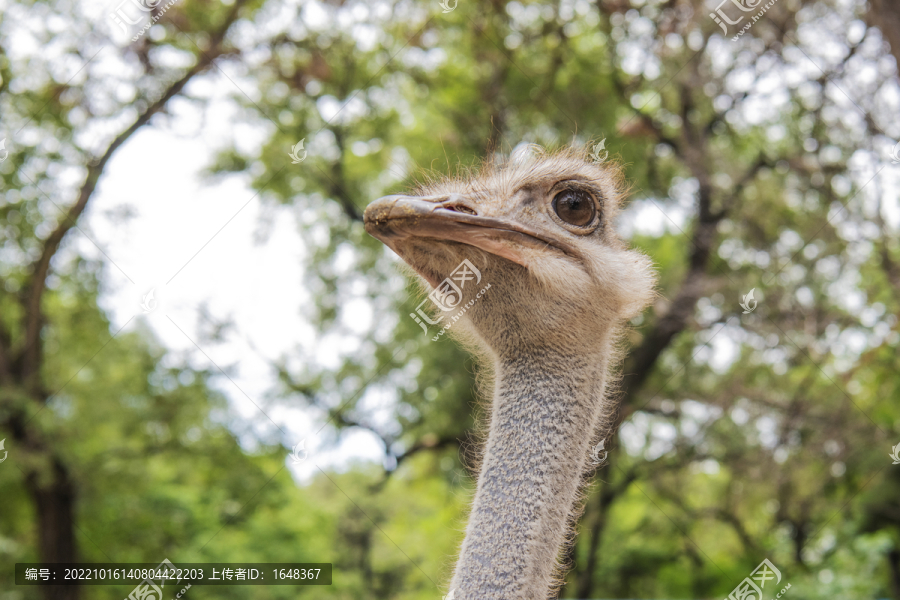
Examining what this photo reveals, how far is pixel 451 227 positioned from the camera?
1589 mm

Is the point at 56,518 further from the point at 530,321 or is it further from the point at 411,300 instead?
the point at 530,321

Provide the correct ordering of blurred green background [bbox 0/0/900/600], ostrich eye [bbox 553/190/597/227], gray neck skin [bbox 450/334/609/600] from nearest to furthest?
gray neck skin [bbox 450/334/609/600], ostrich eye [bbox 553/190/597/227], blurred green background [bbox 0/0/900/600]

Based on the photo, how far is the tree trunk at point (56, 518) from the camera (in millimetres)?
7449

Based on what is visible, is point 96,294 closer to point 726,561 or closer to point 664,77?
point 664,77

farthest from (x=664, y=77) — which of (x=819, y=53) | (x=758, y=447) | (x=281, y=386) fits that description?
(x=281, y=386)

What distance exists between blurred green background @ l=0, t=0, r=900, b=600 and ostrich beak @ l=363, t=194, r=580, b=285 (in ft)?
17.0

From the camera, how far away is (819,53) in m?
6.80

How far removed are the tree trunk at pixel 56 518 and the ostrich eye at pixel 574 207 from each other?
7101 mm

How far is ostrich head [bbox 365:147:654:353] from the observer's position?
5.30ft

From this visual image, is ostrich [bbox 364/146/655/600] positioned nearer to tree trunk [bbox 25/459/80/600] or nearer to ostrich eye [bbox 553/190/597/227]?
ostrich eye [bbox 553/190/597/227]

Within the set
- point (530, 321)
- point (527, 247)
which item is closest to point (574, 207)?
point (527, 247)

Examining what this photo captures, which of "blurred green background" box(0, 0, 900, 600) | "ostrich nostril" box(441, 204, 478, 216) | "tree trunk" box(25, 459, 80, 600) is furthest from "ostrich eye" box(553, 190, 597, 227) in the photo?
"tree trunk" box(25, 459, 80, 600)

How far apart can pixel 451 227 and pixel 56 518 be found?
24.5 ft

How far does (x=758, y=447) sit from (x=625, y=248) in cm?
671
